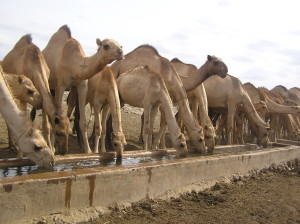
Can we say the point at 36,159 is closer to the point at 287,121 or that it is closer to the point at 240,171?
the point at 240,171

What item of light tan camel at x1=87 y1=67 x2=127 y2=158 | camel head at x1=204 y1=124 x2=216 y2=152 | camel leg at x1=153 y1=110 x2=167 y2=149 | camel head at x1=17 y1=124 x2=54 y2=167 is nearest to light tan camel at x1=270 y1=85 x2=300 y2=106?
camel leg at x1=153 y1=110 x2=167 y2=149

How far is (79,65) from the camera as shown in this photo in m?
9.02

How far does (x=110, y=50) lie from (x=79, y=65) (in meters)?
1.07

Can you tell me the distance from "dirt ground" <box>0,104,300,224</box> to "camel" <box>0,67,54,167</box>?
4.39 ft

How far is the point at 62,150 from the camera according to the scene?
7.37 m

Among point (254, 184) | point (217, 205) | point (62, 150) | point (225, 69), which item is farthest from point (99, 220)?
point (225, 69)

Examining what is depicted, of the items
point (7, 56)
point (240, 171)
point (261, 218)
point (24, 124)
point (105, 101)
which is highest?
point (7, 56)

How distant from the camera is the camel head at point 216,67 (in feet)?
38.3

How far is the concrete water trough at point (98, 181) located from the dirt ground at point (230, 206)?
8.0 inches

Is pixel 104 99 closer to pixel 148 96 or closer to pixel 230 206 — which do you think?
pixel 148 96

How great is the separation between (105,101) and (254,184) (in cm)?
410

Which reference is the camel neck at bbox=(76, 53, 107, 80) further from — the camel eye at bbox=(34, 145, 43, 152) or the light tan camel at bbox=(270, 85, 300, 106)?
the light tan camel at bbox=(270, 85, 300, 106)

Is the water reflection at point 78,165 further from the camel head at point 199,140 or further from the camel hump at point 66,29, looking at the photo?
the camel hump at point 66,29

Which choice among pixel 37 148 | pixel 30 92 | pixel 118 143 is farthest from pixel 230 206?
pixel 30 92
